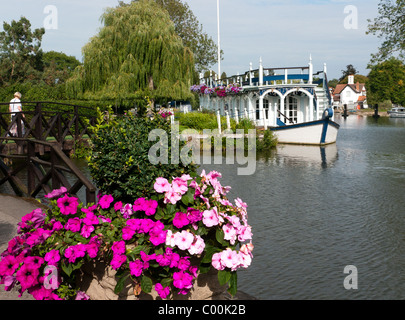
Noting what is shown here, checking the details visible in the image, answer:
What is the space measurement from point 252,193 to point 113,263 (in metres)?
9.59

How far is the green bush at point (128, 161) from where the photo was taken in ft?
16.0

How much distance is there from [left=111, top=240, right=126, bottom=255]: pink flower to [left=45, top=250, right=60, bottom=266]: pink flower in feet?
1.68

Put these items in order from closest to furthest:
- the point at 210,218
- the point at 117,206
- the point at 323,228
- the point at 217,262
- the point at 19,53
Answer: the point at 217,262 → the point at 210,218 → the point at 117,206 → the point at 323,228 → the point at 19,53

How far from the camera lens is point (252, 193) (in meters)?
13.6

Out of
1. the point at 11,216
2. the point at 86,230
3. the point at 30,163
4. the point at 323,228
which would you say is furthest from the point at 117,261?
the point at 323,228

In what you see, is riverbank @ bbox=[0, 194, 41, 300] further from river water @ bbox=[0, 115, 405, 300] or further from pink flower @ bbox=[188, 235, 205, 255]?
river water @ bbox=[0, 115, 405, 300]

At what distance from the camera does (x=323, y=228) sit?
9859 millimetres

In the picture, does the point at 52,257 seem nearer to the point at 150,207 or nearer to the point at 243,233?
the point at 150,207

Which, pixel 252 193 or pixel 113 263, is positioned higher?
pixel 113 263

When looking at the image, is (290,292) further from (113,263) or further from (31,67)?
(31,67)

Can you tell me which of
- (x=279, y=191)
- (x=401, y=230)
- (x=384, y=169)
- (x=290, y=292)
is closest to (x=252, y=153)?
(x=384, y=169)

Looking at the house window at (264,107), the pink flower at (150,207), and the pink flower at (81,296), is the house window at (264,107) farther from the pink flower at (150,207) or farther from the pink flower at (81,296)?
the pink flower at (81,296)

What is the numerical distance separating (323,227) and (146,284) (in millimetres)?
6379
